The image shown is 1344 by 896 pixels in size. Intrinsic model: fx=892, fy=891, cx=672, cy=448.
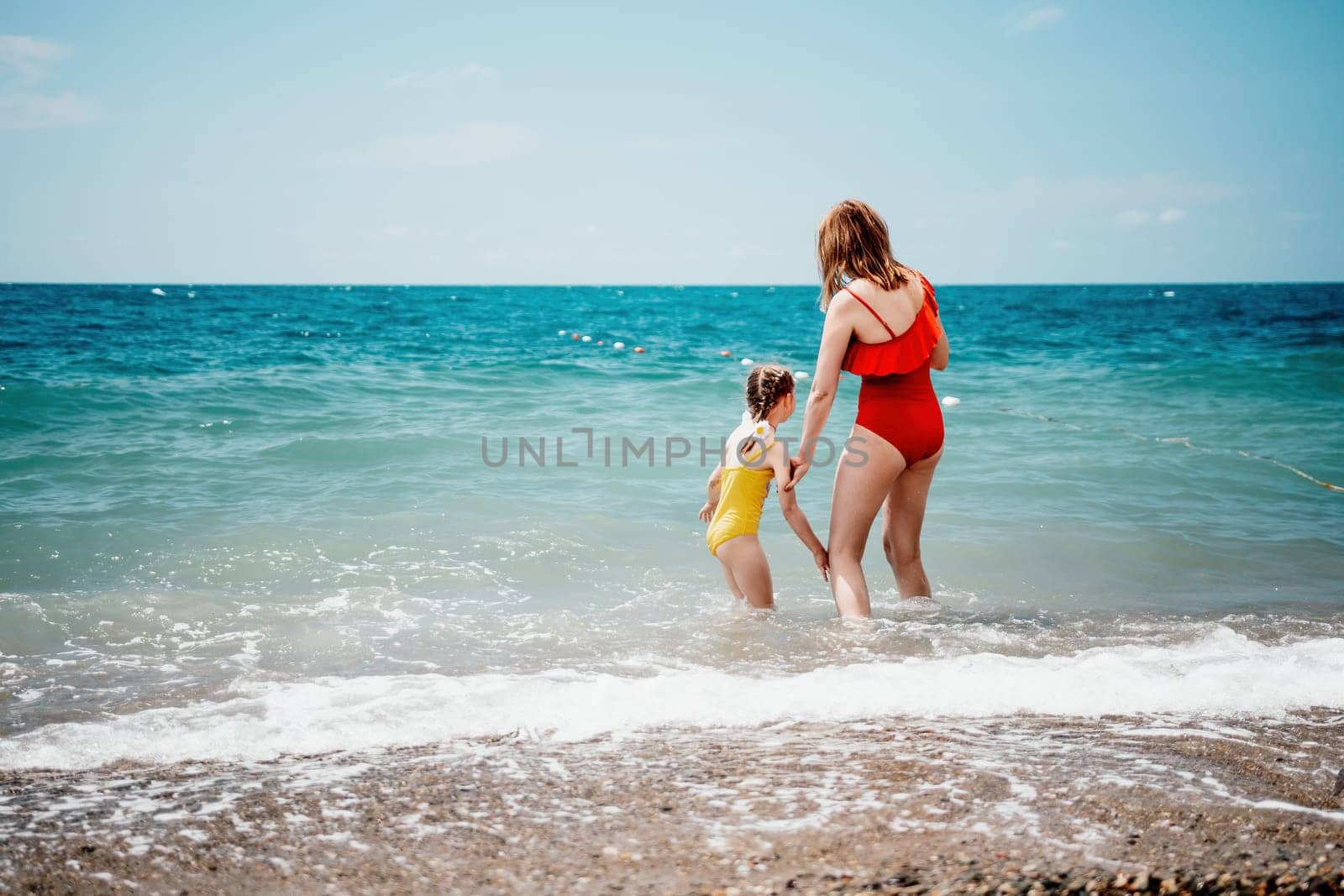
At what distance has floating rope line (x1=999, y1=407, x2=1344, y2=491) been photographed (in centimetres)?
857

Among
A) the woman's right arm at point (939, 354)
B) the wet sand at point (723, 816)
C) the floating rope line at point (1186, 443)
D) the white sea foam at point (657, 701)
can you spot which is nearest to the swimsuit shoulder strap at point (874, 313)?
the woman's right arm at point (939, 354)

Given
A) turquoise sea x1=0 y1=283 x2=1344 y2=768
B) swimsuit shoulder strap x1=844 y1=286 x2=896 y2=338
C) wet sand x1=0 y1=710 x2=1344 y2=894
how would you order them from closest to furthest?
1. wet sand x1=0 y1=710 x2=1344 y2=894
2. turquoise sea x1=0 y1=283 x2=1344 y2=768
3. swimsuit shoulder strap x1=844 y1=286 x2=896 y2=338

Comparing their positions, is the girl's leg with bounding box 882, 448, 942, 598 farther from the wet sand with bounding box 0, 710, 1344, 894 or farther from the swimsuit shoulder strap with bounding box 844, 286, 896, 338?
the wet sand with bounding box 0, 710, 1344, 894

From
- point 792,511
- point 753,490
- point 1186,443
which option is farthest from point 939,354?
point 1186,443

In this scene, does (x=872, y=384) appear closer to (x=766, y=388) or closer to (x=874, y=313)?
(x=874, y=313)

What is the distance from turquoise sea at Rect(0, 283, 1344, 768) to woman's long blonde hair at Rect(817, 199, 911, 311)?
168 cm

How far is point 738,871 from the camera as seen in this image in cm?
207

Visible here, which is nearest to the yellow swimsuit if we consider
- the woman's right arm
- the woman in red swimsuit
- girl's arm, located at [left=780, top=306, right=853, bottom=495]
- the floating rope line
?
the woman in red swimsuit

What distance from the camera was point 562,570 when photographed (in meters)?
A: 5.88

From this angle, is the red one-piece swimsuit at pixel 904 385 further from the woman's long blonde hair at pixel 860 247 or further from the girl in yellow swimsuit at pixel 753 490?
the girl in yellow swimsuit at pixel 753 490

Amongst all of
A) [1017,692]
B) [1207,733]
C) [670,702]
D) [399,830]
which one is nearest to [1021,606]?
[1017,692]

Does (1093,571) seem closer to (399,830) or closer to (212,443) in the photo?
(399,830)

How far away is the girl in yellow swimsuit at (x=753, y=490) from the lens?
14.1ft

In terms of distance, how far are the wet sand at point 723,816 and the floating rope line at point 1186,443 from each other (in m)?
6.82
